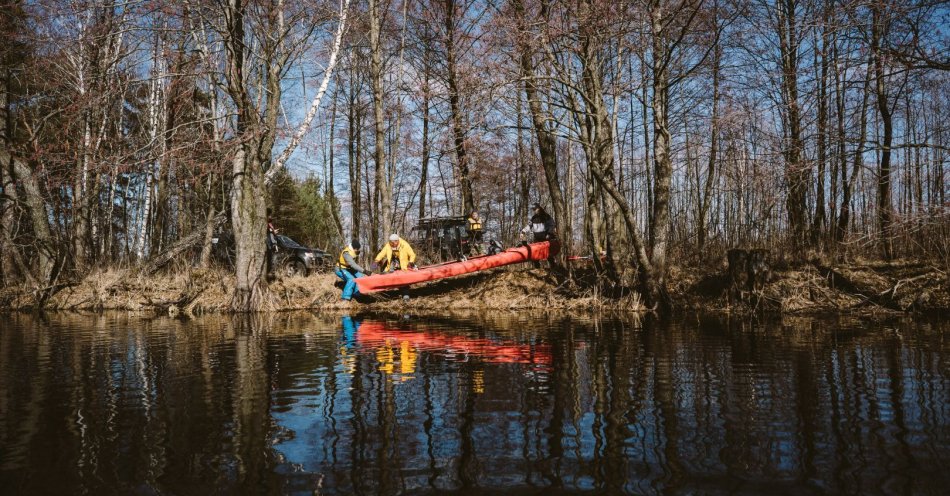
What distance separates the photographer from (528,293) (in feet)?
44.2

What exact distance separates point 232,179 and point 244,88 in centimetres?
208

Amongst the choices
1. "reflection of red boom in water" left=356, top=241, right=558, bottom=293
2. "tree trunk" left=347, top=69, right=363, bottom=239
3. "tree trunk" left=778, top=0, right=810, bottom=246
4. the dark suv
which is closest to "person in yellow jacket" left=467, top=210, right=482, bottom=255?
"reflection of red boom in water" left=356, top=241, right=558, bottom=293

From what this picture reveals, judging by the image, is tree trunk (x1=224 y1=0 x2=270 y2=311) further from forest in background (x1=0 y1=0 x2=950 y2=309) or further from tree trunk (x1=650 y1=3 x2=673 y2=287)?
tree trunk (x1=650 y1=3 x2=673 y2=287)

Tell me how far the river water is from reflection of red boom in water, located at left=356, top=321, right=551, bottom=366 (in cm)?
6

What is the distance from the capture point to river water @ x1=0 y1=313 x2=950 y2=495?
8.84 feet

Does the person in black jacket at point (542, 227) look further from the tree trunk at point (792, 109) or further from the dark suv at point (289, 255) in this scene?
the dark suv at point (289, 255)

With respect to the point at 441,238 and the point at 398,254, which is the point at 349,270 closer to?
the point at 398,254

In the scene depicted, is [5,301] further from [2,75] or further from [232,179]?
[232,179]

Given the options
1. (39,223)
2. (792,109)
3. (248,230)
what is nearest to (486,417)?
(792,109)

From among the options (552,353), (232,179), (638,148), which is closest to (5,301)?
(232,179)

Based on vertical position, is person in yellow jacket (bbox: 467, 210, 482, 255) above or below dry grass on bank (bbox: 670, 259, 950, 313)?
above

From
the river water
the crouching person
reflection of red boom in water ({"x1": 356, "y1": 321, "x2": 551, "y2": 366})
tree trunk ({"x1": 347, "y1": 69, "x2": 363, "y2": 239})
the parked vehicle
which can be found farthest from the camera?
tree trunk ({"x1": 347, "y1": 69, "x2": 363, "y2": 239})

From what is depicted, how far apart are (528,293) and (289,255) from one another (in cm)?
837

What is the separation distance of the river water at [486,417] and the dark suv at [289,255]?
10183mm
